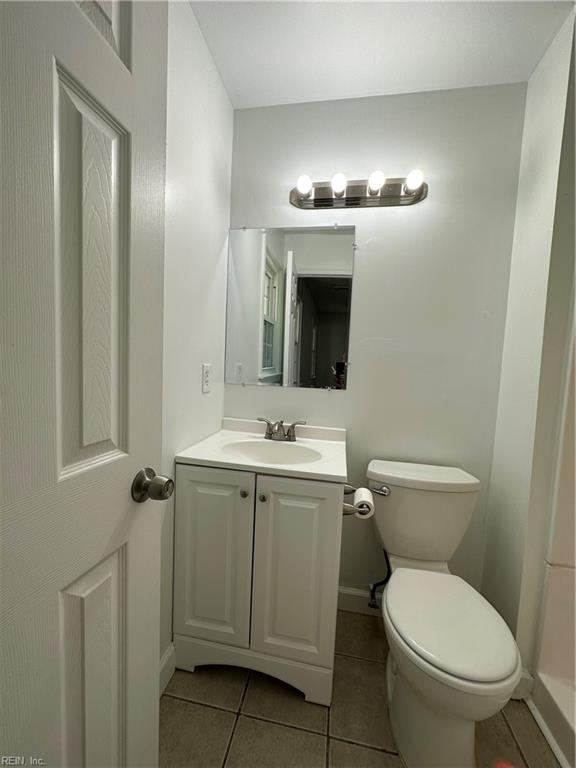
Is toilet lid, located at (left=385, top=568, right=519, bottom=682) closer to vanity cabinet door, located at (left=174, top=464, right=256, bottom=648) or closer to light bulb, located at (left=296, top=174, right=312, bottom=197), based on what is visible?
vanity cabinet door, located at (left=174, top=464, right=256, bottom=648)

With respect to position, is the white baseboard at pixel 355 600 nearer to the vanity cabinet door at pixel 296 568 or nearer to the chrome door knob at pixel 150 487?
the vanity cabinet door at pixel 296 568

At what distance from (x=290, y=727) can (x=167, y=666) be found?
490 mm

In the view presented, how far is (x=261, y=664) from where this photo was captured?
1.21m

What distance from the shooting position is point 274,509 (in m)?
1.17

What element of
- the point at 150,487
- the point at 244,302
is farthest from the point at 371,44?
the point at 150,487

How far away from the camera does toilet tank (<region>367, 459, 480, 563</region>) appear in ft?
4.29

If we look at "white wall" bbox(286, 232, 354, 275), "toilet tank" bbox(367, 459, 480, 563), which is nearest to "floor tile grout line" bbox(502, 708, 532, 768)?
"toilet tank" bbox(367, 459, 480, 563)

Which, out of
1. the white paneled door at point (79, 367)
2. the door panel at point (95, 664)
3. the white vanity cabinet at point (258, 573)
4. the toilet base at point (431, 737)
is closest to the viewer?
the white paneled door at point (79, 367)

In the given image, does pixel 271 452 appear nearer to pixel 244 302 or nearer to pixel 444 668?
pixel 244 302

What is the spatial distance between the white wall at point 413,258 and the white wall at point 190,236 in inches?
10.1

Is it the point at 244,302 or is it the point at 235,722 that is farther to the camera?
the point at 244,302

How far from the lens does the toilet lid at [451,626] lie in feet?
2.79

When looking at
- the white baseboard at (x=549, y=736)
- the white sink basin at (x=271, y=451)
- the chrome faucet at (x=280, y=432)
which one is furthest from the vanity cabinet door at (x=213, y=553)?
the white baseboard at (x=549, y=736)

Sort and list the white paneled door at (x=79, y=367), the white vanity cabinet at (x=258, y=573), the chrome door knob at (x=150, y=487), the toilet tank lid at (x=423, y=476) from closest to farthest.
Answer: the white paneled door at (x=79, y=367), the chrome door knob at (x=150, y=487), the white vanity cabinet at (x=258, y=573), the toilet tank lid at (x=423, y=476)
